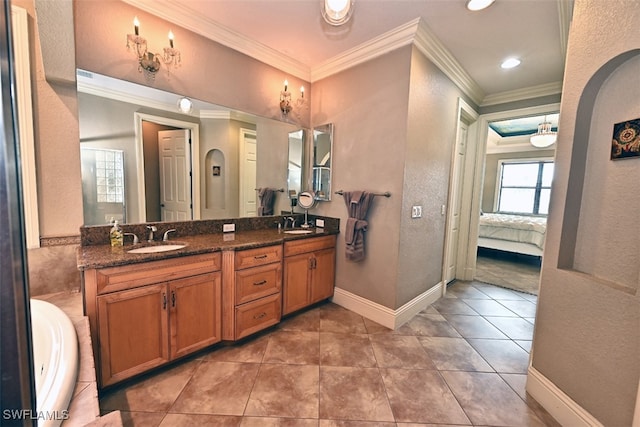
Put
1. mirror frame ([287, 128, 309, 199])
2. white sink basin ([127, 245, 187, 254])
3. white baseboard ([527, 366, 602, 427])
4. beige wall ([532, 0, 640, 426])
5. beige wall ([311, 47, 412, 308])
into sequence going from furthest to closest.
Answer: mirror frame ([287, 128, 309, 199]) → beige wall ([311, 47, 412, 308]) → white sink basin ([127, 245, 187, 254]) → white baseboard ([527, 366, 602, 427]) → beige wall ([532, 0, 640, 426])

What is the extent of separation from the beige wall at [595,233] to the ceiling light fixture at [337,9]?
1.33 m

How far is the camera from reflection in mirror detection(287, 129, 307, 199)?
9.77 ft

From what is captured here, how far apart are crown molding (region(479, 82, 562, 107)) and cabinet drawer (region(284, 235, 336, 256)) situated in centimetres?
280

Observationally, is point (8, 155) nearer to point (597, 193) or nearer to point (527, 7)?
point (597, 193)

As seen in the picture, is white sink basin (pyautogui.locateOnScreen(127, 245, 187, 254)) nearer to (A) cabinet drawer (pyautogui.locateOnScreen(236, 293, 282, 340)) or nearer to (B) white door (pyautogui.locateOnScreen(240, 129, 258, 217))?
(A) cabinet drawer (pyautogui.locateOnScreen(236, 293, 282, 340))

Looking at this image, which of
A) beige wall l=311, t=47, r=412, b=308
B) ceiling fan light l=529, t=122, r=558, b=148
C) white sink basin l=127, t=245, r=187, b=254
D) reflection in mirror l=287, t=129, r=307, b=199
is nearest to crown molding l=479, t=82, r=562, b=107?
ceiling fan light l=529, t=122, r=558, b=148

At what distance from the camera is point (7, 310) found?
1.21ft

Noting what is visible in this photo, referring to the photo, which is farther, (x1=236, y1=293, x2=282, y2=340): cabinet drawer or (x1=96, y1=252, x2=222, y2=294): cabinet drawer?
(x1=236, y1=293, x2=282, y2=340): cabinet drawer

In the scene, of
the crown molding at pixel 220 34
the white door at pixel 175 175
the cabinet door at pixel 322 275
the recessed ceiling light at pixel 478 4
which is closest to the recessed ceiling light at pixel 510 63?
the recessed ceiling light at pixel 478 4

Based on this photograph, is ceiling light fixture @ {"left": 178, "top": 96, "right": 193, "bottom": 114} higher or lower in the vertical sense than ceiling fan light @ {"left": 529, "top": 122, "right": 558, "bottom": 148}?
lower

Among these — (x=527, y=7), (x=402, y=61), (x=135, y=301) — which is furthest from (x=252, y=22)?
(x=135, y=301)

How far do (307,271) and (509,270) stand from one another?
3802 millimetres

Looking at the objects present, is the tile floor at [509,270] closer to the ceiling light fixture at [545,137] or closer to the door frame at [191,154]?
the ceiling light fixture at [545,137]

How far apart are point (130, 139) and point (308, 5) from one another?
1693 mm
